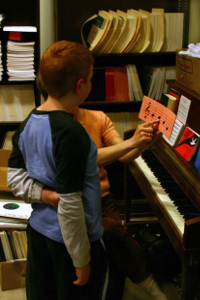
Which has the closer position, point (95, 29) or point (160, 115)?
point (160, 115)

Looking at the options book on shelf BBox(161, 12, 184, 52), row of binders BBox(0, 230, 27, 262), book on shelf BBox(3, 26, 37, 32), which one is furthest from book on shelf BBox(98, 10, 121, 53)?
row of binders BBox(0, 230, 27, 262)

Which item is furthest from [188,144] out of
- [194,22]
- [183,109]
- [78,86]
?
[194,22]

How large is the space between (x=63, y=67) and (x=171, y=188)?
109cm

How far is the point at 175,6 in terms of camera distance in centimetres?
321

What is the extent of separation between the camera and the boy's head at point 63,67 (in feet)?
4.15

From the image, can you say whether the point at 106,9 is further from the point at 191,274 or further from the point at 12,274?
the point at 191,274

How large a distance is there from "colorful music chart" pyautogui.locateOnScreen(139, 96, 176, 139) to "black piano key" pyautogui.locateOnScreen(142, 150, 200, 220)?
433 mm

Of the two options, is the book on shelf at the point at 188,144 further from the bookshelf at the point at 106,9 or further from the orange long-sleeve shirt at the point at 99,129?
the bookshelf at the point at 106,9

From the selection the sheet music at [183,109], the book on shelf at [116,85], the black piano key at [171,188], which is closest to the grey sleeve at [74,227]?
the black piano key at [171,188]

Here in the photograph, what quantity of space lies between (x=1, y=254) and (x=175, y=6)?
7.19ft

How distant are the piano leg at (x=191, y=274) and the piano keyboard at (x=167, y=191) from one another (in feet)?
0.35

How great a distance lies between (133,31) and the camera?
9.48ft

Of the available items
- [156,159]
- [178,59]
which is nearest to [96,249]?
[156,159]

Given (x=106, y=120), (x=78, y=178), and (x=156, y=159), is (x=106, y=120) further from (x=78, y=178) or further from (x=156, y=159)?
(x=78, y=178)
